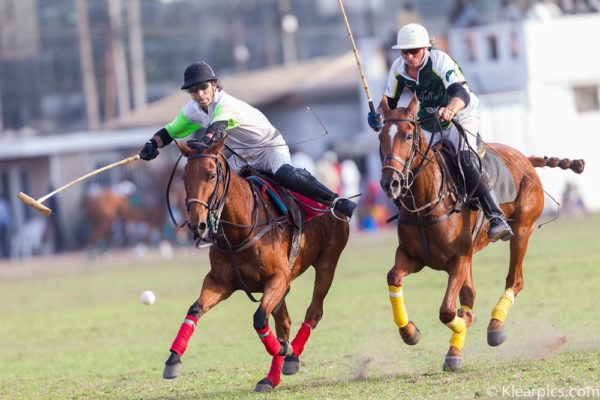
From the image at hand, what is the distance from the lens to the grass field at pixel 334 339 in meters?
9.59

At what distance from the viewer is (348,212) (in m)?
10.4

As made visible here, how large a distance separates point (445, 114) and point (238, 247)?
1.87m

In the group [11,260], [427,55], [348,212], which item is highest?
[427,55]

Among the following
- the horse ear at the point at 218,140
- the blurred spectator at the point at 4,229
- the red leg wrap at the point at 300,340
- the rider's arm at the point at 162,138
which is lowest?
the blurred spectator at the point at 4,229

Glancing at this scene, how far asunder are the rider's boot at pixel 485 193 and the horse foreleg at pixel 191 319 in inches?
85.1

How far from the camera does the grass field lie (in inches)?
377

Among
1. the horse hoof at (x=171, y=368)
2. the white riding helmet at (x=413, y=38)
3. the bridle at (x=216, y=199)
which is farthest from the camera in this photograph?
the white riding helmet at (x=413, y=38)

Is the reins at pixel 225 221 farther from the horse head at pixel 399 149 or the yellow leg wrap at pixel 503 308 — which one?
the yellow leg wrap at pixel 503 308

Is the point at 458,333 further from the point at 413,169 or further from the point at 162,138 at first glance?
the point at 162,138

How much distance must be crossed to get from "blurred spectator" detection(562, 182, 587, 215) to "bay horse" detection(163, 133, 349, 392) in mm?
22999

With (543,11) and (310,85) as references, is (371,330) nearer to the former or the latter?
(543,11)

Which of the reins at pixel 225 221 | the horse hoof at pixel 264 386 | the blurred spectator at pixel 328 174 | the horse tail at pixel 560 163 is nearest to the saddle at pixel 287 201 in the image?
the reins at pixel 225 221

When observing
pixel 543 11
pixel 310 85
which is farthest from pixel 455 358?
pixel 310 85

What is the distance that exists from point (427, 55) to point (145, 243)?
2720cm
